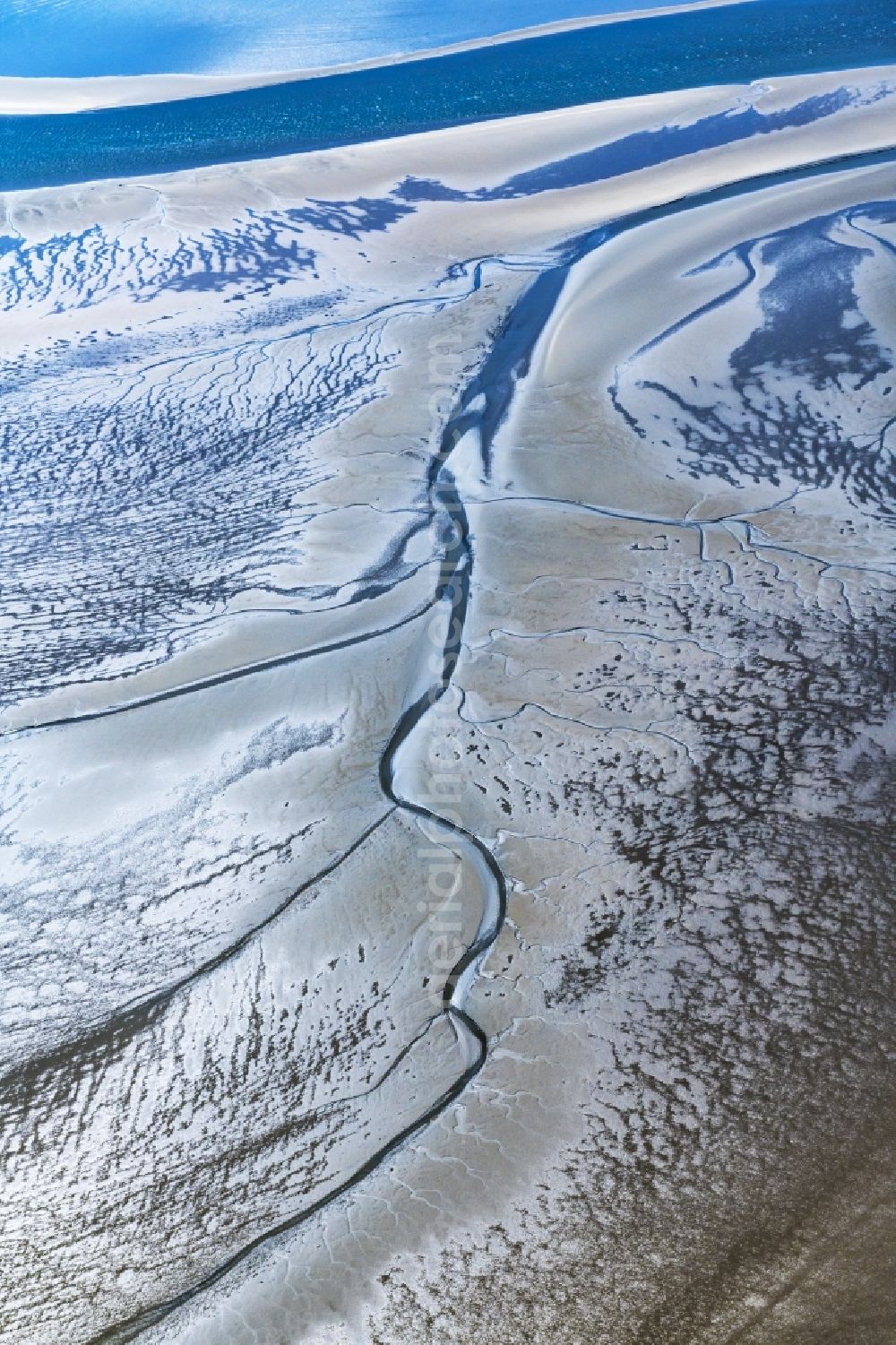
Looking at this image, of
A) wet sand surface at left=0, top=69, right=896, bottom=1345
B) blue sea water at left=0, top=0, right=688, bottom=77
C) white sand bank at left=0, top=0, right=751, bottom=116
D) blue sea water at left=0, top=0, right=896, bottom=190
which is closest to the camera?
wet sand surface at left=0, top=69, right=896, bottom=1345

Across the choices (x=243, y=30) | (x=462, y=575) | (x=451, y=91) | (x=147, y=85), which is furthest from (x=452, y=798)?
(x=243, y=30)

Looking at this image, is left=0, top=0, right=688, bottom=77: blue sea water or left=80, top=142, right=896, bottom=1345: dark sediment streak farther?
left=0, top=0, right=688, bottom=77: blue sea water

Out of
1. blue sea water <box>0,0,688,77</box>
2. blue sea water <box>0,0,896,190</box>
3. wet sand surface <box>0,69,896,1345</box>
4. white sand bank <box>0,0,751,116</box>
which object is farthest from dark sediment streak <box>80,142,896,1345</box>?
blue sea water <box>0,0,688,77</box>

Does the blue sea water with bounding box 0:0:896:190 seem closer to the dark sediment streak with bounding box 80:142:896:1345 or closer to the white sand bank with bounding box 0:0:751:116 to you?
the white sand bank with bounding box 0:0:751:116

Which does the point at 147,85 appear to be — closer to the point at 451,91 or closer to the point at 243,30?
the point at 243,30

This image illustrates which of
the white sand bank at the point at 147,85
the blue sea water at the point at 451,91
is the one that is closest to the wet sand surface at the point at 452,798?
the blue sea water at the point at 451,91

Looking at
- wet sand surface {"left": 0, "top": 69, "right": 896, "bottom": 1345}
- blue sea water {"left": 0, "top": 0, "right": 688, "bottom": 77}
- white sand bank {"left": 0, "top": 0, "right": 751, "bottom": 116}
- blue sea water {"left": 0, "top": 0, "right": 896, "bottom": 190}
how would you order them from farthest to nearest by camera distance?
1. blue sea water {"left": 0, "top": 0, "right": 688, "bottom": 77}
2. white sand bank {"left": 0, "top": 0, "right": 751, "bottom": 116}
3. blue sea water {"left": 0, "top": 0, "right": 896, "bottom": 190}
4. wet sand surface {"left": 0, "top": 69, "right": 896, "bottom": 1345}

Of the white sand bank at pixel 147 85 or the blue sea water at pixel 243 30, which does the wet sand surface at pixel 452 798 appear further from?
the blue sea water at pixel 243 30

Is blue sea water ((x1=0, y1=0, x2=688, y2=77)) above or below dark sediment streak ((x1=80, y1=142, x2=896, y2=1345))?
above

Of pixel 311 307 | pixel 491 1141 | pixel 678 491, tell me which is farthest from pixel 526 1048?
pixel 311 307
